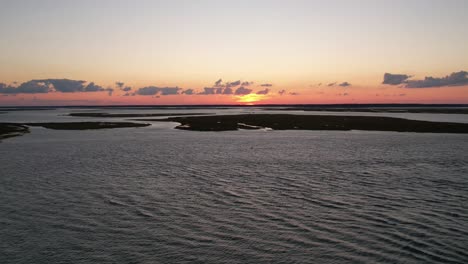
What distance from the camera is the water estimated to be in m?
13.7

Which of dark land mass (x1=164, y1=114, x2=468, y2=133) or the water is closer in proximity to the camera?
the water

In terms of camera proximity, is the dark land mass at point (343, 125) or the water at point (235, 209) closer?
the water at point (235, 209)

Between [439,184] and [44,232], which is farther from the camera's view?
[439,184]

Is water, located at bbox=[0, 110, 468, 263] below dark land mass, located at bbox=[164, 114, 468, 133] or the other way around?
below

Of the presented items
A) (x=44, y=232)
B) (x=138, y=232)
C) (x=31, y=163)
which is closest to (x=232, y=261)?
(x=138, y=232)

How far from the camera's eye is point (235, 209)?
18.9 metres

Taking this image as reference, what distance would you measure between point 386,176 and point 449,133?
130ft

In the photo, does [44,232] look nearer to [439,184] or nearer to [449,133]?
[439,184]

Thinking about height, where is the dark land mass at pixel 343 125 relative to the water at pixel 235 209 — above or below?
above

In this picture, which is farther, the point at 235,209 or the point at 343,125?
the point at 343,125

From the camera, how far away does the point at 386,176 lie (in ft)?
88.5

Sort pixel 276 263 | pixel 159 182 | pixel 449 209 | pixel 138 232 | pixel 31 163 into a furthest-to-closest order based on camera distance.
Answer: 1. pixel 31 163
2. pixel 159 182
3. pixel 449 209
4. pixel 138 232
5. pixel 276 263

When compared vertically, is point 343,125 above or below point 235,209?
above

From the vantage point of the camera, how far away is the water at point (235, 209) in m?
13.7
